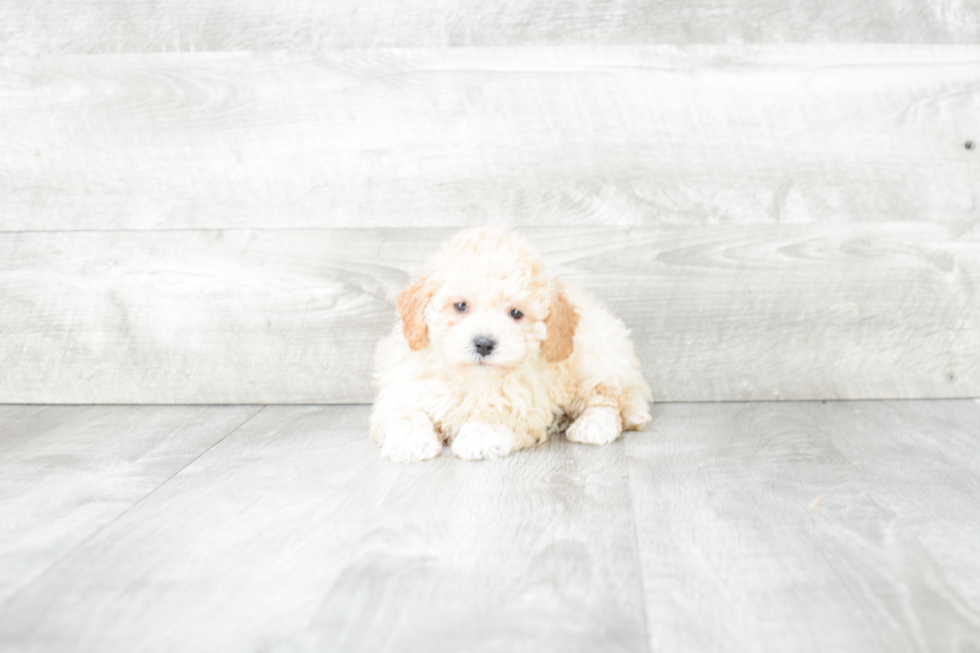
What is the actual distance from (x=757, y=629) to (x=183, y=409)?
66.3 inches

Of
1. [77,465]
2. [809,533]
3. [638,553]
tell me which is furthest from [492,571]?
[77,465]

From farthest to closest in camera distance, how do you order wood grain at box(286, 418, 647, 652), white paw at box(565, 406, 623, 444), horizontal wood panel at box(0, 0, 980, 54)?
horizontal wood panel at box(0, 0, 980, 54), white paw at box(565, 406, 623, 444), wood grain at box(286, 418, 647, 652)

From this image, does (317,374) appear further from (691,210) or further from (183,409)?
(691,210)

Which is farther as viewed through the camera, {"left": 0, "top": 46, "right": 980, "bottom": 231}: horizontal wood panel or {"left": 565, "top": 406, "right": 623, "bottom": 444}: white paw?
{"left": 0, "top": 46, "right": 980, "bottom": 231}: horizontal wood panel

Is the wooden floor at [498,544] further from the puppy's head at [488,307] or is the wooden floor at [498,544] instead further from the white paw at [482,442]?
the puppy's head at [488,307]

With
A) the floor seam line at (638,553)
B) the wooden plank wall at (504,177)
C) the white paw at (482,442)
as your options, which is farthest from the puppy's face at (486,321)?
the wooden plank wall at (504,177)

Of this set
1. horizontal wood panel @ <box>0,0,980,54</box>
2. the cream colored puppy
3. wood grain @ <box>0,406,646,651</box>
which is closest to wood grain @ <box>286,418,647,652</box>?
wood grain @ <box>0,406,646,651</box>

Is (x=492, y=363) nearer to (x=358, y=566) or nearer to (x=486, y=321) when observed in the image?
(x=486, y=321)

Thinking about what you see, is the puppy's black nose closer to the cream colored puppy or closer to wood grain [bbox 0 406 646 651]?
the cream colored puppy

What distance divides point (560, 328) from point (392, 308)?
67 centimetres

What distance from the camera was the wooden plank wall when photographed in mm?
2082

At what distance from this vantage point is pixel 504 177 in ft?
6.93

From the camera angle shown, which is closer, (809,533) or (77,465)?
(809,533)

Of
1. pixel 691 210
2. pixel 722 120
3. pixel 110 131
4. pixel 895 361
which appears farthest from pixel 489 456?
pixel 110 131
